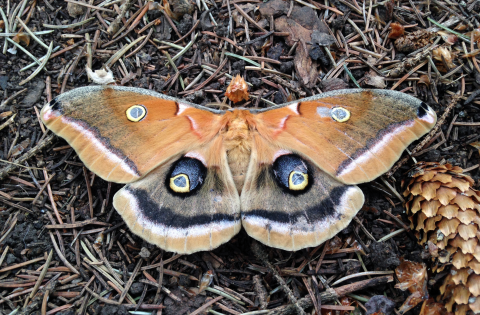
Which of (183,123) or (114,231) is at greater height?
(183,123)

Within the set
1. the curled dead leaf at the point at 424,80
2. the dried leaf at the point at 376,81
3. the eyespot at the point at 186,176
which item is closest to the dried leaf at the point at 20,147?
the eyespot at the point at 186,176

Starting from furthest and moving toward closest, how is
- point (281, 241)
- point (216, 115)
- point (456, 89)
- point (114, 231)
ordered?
point (456, 89) < point (114, 231) < point (216, 115) < point (281, 241)

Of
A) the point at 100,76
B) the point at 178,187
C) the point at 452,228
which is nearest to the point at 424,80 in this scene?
the point at 452,228

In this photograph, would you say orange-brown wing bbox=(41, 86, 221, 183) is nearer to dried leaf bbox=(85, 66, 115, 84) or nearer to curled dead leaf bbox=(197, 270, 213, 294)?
dried leaf bbox=(85, 66, 115, 84)

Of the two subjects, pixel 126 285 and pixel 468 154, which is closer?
pixel 126 285

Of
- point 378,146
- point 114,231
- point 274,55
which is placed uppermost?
point 274,55

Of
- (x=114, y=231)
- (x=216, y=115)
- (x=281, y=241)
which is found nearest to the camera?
(x=281, y=241)

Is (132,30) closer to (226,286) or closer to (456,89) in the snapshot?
(226,286)

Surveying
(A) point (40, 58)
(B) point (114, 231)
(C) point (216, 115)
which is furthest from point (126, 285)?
(A) point (40, 58)
